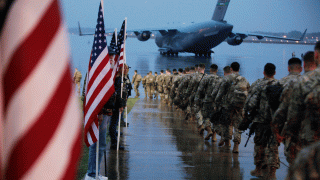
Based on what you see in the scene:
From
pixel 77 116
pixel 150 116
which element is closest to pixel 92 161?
pixel 77 116

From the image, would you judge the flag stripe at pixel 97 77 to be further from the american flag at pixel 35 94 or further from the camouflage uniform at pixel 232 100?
the american flag at pixel 35 94

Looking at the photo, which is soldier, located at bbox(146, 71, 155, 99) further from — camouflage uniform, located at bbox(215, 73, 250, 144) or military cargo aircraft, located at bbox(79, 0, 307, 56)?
military cargo aircraft, located at bbox(79, 0, 307, 56)

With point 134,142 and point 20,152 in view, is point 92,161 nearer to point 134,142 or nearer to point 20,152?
point 134,142

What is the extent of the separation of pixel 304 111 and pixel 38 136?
3.89 meters

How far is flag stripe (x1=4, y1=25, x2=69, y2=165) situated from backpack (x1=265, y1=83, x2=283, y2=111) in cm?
509

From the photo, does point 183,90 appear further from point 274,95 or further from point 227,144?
point 274,95

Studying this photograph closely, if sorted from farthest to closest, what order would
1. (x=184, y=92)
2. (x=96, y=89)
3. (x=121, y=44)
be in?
(x=184, y=92) < (x=121, y=44) < (x=96, y=89)

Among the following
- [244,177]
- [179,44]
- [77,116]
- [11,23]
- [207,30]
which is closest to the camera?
[11,23]

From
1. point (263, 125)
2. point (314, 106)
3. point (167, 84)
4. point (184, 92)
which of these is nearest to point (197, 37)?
point (167, 84)

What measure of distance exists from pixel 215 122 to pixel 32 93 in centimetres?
878

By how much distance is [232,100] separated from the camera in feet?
29.3

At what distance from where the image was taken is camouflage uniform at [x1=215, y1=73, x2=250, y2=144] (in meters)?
A: 8.75

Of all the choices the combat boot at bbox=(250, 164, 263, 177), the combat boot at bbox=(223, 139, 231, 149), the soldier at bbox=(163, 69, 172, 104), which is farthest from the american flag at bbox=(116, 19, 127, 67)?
the soldier at bbox=(163, 69, 172, 104)

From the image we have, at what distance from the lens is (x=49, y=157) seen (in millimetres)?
1383
